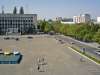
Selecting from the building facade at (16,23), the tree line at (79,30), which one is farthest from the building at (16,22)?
the tree line at (79,30)

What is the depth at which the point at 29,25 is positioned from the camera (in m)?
62.1

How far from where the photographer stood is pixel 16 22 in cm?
6153

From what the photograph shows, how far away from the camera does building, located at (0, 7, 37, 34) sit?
198ft

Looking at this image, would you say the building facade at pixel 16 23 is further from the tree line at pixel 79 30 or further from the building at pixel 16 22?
the tree line at pixel 79 30

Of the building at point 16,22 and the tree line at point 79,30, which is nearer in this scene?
the tree line at point 79,30

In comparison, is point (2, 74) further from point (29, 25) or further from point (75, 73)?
point (29, 25)

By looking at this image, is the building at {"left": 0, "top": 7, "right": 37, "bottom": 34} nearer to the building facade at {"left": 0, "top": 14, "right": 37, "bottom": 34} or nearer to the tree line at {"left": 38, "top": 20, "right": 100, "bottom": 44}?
the building facade at {"left": 0, "top": 14, "right": 37, "bottom": 34}

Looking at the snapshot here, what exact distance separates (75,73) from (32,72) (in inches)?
98.5

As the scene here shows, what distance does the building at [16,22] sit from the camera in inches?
2377

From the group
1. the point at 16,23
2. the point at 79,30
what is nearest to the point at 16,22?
the point at 16,23

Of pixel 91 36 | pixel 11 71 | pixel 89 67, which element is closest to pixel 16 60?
pixel 11 71

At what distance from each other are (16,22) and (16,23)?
267 mm

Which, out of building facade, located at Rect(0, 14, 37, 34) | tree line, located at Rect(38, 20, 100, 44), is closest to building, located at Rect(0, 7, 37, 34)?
building facade, located at Rect(0, 14, 37, 34)

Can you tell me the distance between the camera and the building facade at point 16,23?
198 ft
